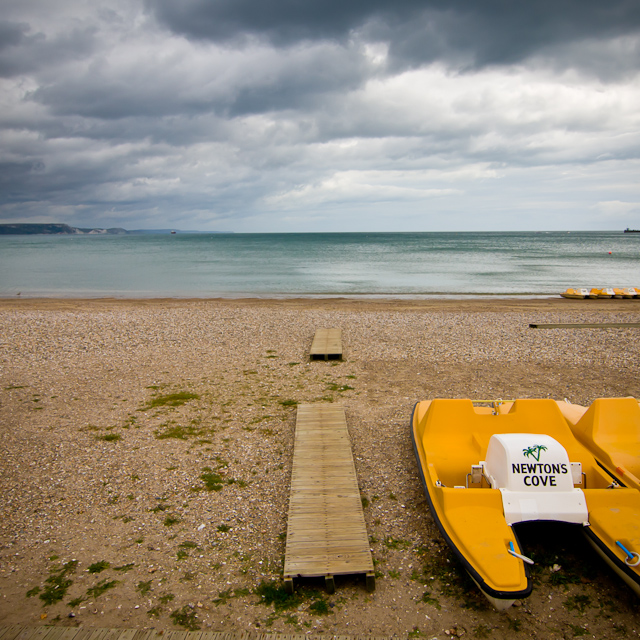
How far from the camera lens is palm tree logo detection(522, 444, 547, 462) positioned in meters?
4.72

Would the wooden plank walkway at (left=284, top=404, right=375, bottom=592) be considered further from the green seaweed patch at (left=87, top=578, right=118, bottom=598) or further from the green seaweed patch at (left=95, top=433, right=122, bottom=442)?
the green seaweed patch at (left=95, top=433, right=122, bottom=442)

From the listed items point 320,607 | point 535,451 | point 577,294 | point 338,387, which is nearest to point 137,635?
point 320,607

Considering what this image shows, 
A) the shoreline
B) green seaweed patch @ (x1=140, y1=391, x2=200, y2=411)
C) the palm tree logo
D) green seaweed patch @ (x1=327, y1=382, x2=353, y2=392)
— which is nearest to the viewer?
the palm tree logo

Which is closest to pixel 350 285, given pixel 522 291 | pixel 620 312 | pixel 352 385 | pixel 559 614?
pixel 522 291

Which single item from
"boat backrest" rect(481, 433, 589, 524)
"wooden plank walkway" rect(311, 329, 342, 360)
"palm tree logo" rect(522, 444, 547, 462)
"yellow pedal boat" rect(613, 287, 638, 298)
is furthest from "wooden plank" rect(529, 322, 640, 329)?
"palm tree logo" rect(522, 444, 547, 462)

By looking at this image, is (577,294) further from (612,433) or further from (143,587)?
(143,587)

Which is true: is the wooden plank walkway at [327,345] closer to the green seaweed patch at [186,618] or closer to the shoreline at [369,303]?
the shoreline at [369,303]

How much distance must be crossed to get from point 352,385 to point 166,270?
37.8 m

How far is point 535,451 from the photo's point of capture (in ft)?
15.5

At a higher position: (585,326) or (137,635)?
(585,326)

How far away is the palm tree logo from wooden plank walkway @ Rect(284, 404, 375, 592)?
1.97 meters

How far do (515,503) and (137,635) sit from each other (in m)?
3.84

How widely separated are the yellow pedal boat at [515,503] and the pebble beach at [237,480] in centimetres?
52

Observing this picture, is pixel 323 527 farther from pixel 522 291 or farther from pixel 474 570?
pixel 522 291
